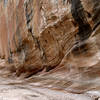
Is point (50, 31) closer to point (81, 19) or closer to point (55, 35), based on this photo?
point (55, 35)

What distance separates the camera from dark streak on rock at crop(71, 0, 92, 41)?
160 inches

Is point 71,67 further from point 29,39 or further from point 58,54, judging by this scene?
point 29,39

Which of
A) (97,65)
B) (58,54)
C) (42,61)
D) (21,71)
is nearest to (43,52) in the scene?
(42,61)

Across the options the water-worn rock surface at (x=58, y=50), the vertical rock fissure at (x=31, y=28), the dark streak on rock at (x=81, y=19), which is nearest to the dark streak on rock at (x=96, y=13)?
the water-worn rock surface at (x=58, y=50)

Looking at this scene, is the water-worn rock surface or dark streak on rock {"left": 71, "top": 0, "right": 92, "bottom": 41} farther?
dark streak on rock {"left": 71, "top": 0, "right": 92, "bottom": 41}

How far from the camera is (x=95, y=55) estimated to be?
3732mm

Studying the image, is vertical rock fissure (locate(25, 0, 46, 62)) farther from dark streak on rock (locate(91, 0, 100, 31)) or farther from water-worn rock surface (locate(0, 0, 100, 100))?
dark streak on rock (locate(91, 0, 100, 31))

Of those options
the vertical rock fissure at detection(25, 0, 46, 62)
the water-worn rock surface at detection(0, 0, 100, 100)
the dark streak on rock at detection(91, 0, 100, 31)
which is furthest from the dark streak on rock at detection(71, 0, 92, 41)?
the vertical rock fissure at detection(25, 0, 46, 62)

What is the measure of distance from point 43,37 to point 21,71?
8.46ft

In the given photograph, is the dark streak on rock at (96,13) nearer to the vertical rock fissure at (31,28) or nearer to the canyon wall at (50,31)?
the canyon wall at (50,31)

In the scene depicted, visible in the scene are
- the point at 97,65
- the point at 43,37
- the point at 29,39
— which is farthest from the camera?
the point at 29,39

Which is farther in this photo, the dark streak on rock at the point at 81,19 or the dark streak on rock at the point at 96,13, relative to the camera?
the dark streak on rock at the point at 81,19

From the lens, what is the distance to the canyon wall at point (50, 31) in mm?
3972

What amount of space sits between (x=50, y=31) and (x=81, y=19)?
1304 mm
